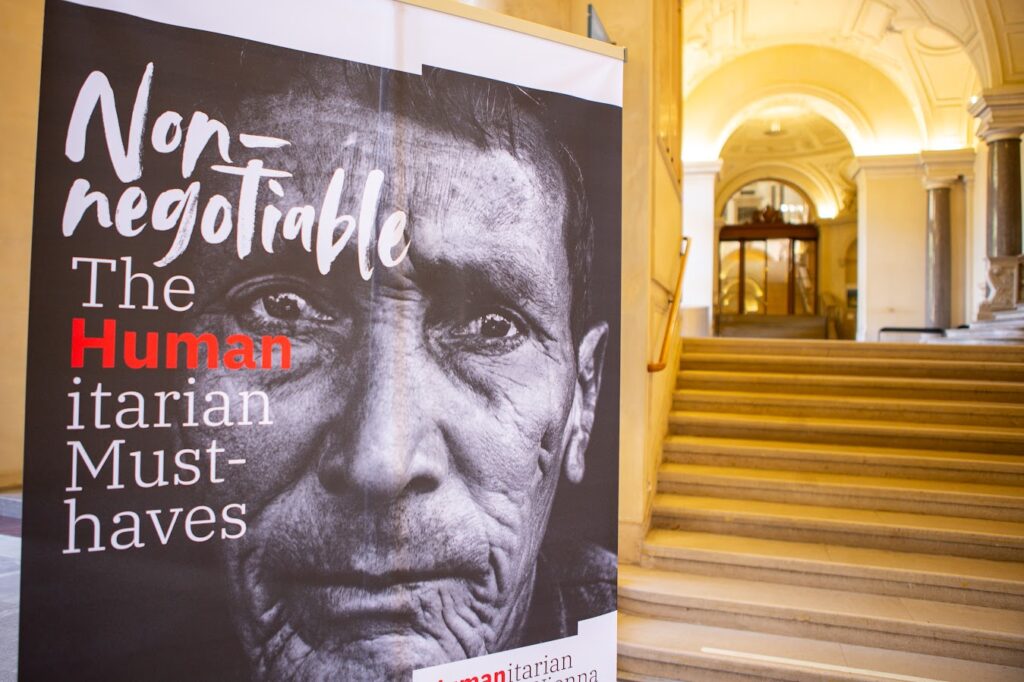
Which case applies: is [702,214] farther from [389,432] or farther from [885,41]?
[389,432]

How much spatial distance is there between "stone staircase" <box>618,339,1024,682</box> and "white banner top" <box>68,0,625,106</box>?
2552 mm

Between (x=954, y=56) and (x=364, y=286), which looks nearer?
(x=364, y=286)

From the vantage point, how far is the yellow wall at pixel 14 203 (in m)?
5.63

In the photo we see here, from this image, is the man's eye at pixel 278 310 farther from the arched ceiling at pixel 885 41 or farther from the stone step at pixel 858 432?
the arched ceiling at pixel 885 41

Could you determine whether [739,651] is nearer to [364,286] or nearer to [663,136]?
[364,286]

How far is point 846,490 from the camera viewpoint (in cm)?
424

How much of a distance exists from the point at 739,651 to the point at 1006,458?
2715 mm

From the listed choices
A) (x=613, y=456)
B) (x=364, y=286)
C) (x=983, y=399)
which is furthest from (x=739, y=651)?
(x=983, y=399)

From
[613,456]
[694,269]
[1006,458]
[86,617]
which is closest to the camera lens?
[86,617]

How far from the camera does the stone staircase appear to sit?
3.13 meters

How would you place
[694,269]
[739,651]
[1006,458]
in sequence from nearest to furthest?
[739,651] < [1006,458] < [694,269]

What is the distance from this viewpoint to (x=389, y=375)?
1.87 meters

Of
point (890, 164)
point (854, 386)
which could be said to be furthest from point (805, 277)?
point (854, 386)

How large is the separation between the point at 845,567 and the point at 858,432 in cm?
155
